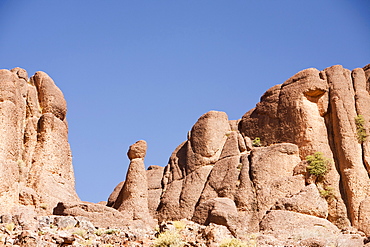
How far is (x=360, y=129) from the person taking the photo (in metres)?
47.6

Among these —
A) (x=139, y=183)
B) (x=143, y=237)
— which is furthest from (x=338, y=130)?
(x=143, y=237)

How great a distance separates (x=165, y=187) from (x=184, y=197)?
2894 millimetres

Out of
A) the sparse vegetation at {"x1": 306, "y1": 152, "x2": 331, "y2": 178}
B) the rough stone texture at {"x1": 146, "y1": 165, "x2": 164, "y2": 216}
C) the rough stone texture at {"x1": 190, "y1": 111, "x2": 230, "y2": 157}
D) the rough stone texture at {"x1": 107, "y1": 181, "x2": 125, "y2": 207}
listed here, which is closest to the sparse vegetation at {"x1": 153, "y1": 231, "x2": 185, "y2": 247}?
the sparse vegetation at {"x1": 306, "y1": 152, "x2": 331, "y2": 178}

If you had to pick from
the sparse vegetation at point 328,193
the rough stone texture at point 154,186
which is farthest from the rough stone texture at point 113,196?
the sparse vegetation at point 328,193

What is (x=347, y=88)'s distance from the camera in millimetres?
49594

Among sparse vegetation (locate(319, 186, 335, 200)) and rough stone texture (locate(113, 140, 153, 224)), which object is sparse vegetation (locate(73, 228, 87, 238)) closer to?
rough stone texture (locate(113, 140, 153, 224))

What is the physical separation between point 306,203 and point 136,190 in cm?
1015

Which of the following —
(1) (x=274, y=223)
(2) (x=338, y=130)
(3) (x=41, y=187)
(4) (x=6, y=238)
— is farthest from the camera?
(2) (x=338, y=130)

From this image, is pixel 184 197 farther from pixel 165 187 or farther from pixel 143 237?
pixel 143 237

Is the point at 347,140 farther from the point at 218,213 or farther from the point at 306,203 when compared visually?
the point at 218,213

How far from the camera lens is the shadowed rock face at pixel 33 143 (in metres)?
43.5

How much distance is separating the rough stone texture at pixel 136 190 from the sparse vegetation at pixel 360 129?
13.3 meters

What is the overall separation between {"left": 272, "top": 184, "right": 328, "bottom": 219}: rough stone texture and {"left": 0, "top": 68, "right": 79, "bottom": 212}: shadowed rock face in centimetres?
1300

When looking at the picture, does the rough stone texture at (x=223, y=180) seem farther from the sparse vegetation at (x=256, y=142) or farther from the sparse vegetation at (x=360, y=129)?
the sparse vegetation at (x=360, y=129)
